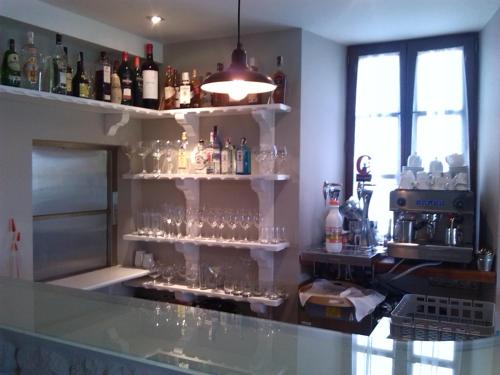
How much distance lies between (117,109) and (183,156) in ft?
1.68

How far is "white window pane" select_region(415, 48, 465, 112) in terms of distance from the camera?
3170 mm

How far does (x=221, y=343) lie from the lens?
51.7 inches

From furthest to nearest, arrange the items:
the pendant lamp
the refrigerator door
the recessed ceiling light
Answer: the refrigerator door → the recessed ceiling light → the pendant lamp

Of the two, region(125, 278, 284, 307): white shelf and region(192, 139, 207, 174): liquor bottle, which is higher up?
region(192, 139, 207, 174): liquor bottle

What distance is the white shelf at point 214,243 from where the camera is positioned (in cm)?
285

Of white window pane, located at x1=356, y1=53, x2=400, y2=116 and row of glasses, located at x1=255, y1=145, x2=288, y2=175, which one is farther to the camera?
white window pane, located at x1=356, y1=53, x2=400, y2=116

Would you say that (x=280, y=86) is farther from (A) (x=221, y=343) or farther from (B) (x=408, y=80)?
(A) (x=221, y=343)

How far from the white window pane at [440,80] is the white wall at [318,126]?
515 mm

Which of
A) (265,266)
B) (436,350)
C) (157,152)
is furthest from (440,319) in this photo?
(157,152)

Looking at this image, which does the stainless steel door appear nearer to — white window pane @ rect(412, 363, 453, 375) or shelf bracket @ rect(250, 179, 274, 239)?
shelf bracket @ rect(250, 179, 274, 239)

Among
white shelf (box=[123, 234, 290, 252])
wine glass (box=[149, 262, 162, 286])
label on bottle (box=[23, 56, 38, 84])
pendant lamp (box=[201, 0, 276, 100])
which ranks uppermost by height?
label on bottle (box=[23, 56, 38, 84])

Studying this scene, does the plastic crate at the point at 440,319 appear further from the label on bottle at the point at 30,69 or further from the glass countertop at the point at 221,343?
the label on bottle at the point at 30,69

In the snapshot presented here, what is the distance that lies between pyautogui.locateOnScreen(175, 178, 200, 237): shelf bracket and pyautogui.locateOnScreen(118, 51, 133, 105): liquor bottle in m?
0.60

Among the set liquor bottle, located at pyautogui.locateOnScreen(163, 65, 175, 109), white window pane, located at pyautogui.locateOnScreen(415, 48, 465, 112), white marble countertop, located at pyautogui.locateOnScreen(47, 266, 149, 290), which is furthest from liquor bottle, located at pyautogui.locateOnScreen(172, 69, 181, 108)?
white window pane, located at pyautogui.locateOnScreen(415, 48, 465, 112)
